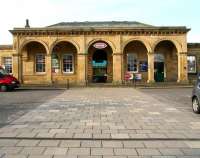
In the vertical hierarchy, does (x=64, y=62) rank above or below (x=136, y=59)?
below

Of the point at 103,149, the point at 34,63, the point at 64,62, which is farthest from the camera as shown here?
the point at 64,62

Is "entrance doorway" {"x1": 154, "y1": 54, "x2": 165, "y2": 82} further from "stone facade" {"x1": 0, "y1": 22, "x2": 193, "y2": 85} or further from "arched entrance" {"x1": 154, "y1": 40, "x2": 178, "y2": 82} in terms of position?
"stone facade" {"x1": 0, "y1": 22, "x2": 193, "y2": 85}

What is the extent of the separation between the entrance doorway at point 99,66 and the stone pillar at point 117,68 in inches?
110

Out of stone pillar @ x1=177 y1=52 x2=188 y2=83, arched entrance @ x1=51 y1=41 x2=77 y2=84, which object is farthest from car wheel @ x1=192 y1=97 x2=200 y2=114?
arched entrance @ x1=51 y1=41 x2=77 y2=84

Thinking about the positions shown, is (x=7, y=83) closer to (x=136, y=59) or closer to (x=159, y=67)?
(x=136, y=59)

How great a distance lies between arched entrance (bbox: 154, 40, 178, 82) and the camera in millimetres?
38344

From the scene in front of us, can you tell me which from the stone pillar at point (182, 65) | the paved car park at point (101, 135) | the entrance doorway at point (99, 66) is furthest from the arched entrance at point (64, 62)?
the paved car park at point (101, 135)

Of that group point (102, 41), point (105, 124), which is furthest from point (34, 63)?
point (105, 124)

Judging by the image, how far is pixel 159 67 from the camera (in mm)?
38969

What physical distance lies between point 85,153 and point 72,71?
3166 cm

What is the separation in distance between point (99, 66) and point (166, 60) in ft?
23.7

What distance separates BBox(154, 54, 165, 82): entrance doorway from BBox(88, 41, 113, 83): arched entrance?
4906 mm

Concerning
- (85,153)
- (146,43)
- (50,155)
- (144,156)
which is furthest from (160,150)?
(146,43)

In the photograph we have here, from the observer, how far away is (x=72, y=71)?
38344 millimetres
